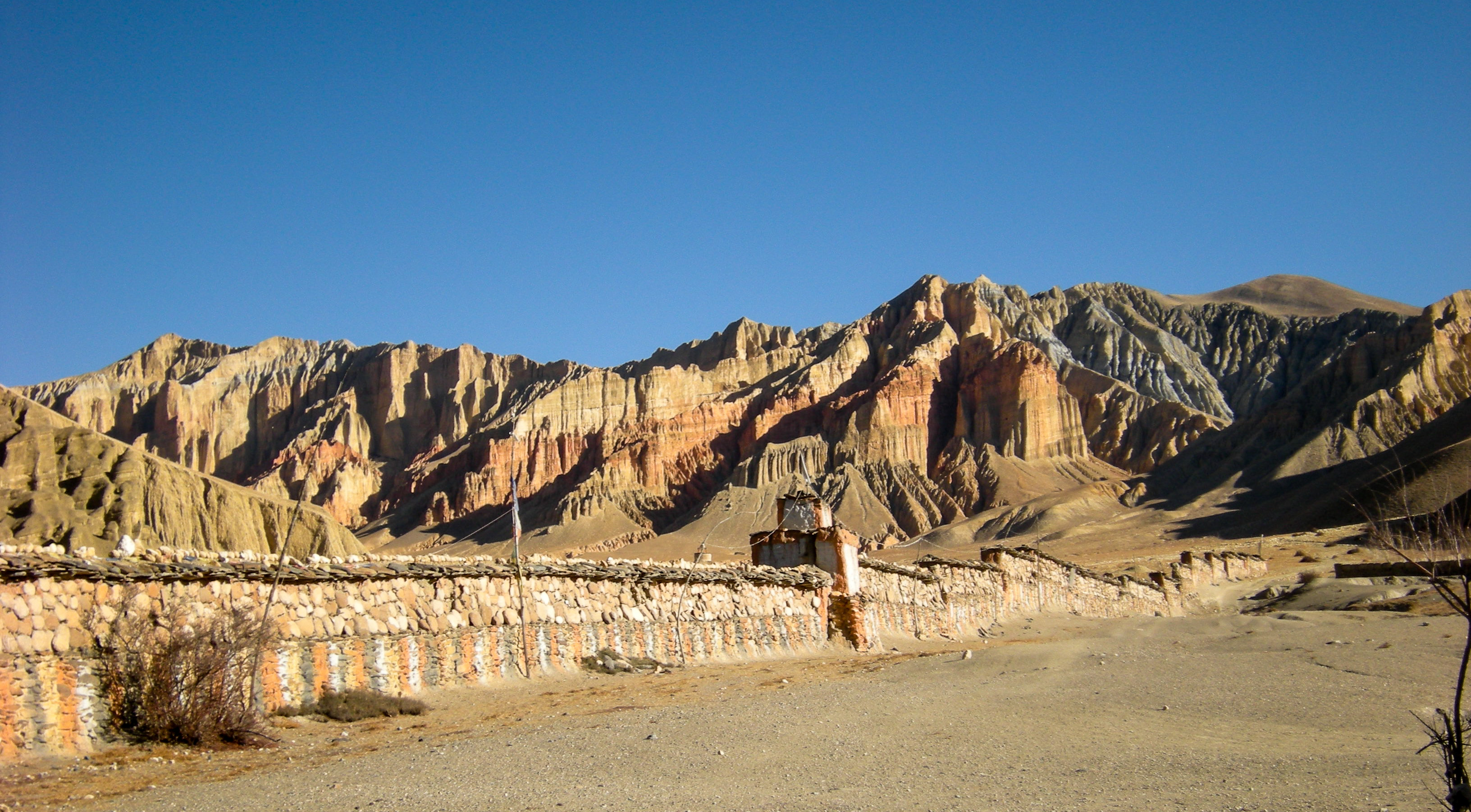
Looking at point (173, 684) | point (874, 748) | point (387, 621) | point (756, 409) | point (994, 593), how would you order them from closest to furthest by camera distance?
point (874, 748), point (173, 684), point (387, 621), point (994, 593), point (756, 409)

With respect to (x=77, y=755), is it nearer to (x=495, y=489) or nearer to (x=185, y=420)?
(x=495, y=489)

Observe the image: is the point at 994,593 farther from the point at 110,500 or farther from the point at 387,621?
the point at 110,500

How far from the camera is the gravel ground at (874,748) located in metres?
9.42

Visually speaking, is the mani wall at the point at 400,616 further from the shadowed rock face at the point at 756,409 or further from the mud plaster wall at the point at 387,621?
the shadowed rock face at the point at 756,409

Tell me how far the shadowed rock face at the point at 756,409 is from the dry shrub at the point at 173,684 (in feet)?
317

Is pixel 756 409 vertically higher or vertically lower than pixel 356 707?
higher

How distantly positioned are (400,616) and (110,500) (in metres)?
32.9

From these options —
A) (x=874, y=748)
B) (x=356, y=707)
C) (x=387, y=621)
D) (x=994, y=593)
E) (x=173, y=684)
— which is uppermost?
(x=387, y=621)

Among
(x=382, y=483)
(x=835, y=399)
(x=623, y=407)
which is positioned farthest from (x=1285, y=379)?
(x=382, y=483)

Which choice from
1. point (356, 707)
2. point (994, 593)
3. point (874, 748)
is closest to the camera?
point (874, 748)

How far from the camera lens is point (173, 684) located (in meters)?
11.9

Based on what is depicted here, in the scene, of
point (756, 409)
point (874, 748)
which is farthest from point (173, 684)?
point (756, 409)

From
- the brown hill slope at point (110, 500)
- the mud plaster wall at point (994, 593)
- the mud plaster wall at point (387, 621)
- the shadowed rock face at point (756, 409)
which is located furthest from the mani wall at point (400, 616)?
the shadowed rock face at point (756, 409)

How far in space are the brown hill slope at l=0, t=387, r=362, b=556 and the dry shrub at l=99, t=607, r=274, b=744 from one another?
2642cm
